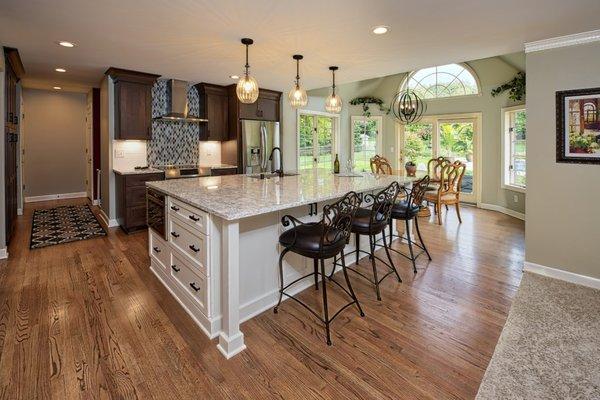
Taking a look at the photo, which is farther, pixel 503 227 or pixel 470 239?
pixel 503 227

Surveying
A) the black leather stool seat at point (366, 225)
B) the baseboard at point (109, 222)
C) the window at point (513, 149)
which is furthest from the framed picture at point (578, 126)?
the baseboard at point (109, 222)

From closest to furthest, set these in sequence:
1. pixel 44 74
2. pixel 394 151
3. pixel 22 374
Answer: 1. pixel 22 374
2. pixel 44 74
3. pixel 394 151

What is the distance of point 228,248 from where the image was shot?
1998 millimetres

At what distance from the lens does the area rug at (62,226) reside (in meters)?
4.42

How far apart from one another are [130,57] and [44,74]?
2.16 meters

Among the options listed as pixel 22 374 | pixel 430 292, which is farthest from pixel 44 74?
pixel 430 292

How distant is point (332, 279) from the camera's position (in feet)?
10.3

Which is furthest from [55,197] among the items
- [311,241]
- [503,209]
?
[503,209]

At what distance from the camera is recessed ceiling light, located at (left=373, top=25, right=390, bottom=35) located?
3069mm

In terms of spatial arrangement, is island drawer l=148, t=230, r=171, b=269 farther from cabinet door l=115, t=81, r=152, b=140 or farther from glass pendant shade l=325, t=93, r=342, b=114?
glass pendant shade l=325, t=93, r=342, b=114

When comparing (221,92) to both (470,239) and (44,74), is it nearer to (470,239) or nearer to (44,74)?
(44,74)

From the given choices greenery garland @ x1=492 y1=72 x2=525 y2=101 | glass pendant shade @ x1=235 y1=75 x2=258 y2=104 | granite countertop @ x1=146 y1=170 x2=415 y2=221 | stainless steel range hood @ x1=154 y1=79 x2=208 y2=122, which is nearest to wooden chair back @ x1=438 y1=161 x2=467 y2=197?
greenery garland @ x1=492 y1=72 x2=525 y2=101

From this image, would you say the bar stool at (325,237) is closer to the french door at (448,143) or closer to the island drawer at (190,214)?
the island drawer at (190,214)

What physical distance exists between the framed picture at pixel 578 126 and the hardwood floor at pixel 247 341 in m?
1.26
